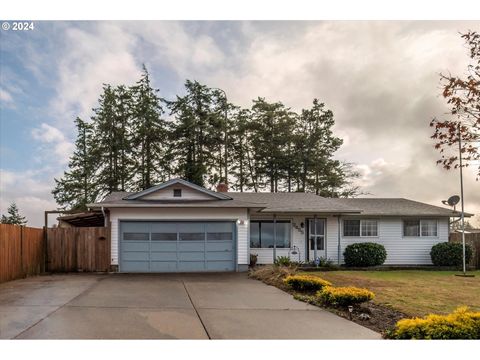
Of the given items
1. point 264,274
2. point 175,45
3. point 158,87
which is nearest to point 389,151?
point 264,274

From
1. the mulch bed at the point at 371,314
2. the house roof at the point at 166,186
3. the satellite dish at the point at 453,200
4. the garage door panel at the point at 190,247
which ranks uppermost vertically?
the house roof at the point at 166,186

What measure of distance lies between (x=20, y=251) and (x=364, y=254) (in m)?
13.3

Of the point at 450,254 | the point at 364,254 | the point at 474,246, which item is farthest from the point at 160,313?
the point at 474,246

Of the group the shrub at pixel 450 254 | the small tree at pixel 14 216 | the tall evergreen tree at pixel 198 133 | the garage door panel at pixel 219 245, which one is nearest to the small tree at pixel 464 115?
the garage door panel at pixel 219 245

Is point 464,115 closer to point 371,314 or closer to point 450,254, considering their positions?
point 371,314

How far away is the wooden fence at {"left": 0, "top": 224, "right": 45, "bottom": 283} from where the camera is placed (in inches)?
549

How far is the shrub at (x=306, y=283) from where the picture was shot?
1178 centimetres

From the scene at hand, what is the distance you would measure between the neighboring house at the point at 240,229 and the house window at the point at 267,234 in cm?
4

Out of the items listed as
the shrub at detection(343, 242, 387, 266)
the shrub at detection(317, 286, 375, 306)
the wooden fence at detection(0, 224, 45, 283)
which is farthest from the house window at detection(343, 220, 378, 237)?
the wooden fence at detection(0, 224, 45, 283)

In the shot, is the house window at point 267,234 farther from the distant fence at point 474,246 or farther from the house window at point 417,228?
the distant fence at point 474,246

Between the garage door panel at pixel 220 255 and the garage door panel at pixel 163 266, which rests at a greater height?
the garage door panel at pixel 220 255

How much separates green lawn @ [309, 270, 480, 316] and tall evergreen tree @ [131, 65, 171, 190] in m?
16.2

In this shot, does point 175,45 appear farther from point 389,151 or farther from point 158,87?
point 158,87
